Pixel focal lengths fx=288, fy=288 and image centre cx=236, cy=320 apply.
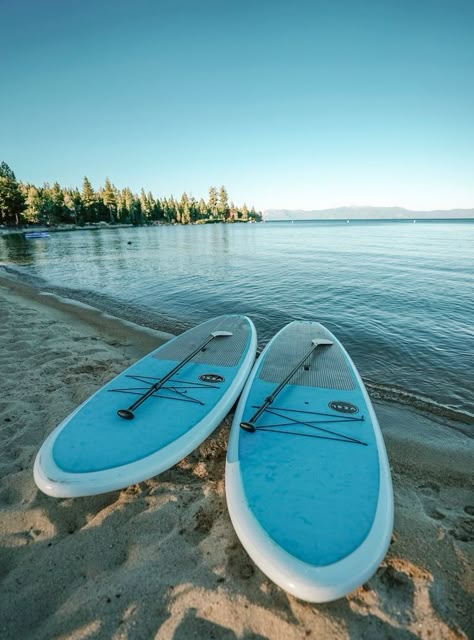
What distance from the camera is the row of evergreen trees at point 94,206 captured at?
73875 millimetres

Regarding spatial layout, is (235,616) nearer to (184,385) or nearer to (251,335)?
(184,385)

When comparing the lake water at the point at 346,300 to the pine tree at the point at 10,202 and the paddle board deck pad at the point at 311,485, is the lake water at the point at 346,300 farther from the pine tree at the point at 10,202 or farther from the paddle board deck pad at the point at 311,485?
the pine tree at the point at 10,202

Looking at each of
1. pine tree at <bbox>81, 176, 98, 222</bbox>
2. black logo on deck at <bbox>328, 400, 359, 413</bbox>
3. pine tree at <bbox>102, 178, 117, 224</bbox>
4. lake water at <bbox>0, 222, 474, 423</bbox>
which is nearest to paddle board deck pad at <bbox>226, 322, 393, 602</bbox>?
black logo on deck at <bbox>328, 400, 359, 413</bbox>

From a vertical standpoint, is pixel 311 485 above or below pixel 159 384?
below

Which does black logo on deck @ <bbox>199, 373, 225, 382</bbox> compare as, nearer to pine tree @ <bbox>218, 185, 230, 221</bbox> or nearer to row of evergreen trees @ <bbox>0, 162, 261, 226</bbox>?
row of evergreen trees @ <bbox>0, 162, 261, 226</bbox>

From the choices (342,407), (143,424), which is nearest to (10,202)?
(143,424)

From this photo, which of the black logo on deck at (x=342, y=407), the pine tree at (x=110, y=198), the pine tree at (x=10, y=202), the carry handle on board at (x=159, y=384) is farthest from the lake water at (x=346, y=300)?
the pine tree at (x=110, y=198)

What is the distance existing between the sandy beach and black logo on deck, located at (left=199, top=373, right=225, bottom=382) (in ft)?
3.85

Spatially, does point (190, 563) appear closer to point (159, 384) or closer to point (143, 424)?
point (143, 424)

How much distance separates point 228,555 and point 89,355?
655cm

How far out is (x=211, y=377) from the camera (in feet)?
19.1

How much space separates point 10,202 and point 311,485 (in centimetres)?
9324

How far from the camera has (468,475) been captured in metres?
4.52

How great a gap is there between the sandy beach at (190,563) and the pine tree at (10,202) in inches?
3468
